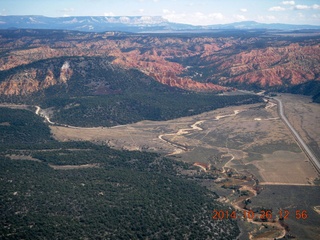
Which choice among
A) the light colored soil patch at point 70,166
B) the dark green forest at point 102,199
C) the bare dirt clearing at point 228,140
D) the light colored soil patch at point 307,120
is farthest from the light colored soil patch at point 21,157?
the light colored soil patch at point 307,120

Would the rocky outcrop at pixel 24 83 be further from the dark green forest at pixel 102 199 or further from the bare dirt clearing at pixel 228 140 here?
the dark green forest at pixel 102 199

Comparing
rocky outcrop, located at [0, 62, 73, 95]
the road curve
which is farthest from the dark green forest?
rocky outcrop, located at [0, 62, 73, 95]

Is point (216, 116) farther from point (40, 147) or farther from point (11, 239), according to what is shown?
point (11, 239)

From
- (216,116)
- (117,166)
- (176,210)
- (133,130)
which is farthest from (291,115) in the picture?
(176,210)

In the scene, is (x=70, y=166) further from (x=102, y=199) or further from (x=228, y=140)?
(x=228, y=140)

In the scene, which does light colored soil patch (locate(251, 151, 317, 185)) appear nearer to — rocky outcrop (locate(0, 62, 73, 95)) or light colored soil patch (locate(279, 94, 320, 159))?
light colored soil patch (locate(279, 94, 320, 159))

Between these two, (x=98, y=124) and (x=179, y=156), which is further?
(x=98, y=124)

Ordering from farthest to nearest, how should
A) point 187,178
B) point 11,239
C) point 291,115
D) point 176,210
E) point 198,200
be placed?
point 291,115, point 187,178, point 198,200, point 176,210, point 11,239
